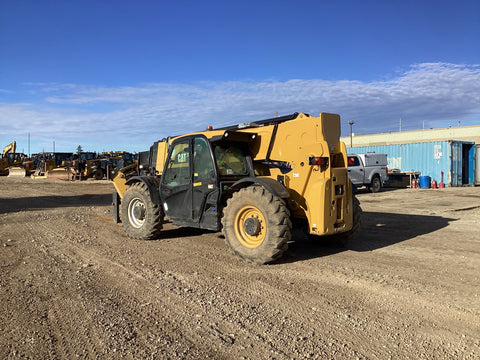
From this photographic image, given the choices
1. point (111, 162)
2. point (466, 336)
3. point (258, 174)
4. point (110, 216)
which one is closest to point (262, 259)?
point (258, 174)

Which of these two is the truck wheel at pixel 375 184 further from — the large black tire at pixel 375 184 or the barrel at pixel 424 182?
the barrel at pixel 424 182

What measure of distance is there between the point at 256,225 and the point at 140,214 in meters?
3.19

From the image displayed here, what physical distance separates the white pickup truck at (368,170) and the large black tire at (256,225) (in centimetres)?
1330

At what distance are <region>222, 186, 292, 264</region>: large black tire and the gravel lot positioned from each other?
24 centimetres

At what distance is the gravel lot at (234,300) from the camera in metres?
3.17

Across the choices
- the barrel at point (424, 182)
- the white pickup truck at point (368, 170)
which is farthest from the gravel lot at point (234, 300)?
the barrel at point (424, 182)

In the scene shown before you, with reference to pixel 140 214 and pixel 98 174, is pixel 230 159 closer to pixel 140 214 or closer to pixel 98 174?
pixel 140 214

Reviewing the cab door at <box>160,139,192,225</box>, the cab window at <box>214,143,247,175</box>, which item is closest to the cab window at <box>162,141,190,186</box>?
the cab door at <box>160,139,192,225</box>

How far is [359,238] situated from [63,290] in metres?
5.72

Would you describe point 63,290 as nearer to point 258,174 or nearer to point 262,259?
point 262,259

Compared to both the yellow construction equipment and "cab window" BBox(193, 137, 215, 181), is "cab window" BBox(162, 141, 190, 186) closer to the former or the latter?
"cab window" BBox(193, 137, 215, 181)

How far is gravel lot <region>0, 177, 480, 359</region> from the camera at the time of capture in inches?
125

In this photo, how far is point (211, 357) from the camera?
3014 mm

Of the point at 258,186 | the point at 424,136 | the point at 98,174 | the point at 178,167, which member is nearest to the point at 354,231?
the point at 258,186
